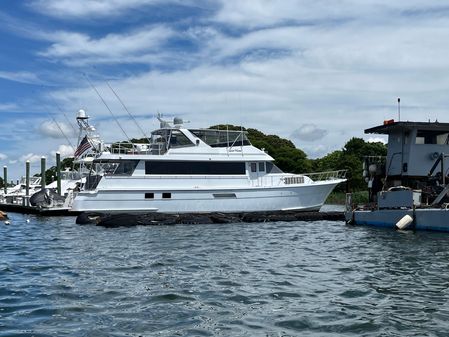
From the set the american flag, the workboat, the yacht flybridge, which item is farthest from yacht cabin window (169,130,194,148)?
the workboat

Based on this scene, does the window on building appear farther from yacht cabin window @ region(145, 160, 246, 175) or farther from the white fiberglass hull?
yacht cabin window @ region(145, 160, 246, 175)

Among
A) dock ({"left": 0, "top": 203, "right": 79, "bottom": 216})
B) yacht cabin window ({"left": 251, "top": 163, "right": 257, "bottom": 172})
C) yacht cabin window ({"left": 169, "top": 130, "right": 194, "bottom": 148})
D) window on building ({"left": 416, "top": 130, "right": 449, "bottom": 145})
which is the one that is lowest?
dock ({"left": 0, "top": 203, "right": 79, "bottom": 216})

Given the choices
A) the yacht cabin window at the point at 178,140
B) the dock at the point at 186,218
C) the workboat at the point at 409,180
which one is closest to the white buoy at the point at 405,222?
the workboat at the point at 409,180

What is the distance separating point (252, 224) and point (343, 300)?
1807 cm

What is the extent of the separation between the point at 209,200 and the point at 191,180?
1672 millimetres

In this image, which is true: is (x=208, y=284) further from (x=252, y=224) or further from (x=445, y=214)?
(x=252, y=224)

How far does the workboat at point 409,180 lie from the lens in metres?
20.9

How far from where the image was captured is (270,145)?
72.9 metres

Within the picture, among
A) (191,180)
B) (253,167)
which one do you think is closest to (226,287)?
(191,180)

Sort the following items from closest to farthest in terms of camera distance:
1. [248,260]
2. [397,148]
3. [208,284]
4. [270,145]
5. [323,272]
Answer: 1. [208,284]
2. [323,272]
3. [248,260]
4. [397,148]
5. [270,145]

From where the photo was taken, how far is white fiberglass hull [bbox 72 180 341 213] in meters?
31.5

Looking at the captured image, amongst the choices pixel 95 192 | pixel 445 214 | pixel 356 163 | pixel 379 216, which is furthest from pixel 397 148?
pixel 356 163

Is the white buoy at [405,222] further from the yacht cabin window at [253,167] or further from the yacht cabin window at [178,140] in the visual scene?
the yacht cabin window at [178,140]

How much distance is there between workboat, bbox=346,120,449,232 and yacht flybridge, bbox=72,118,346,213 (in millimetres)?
6904
